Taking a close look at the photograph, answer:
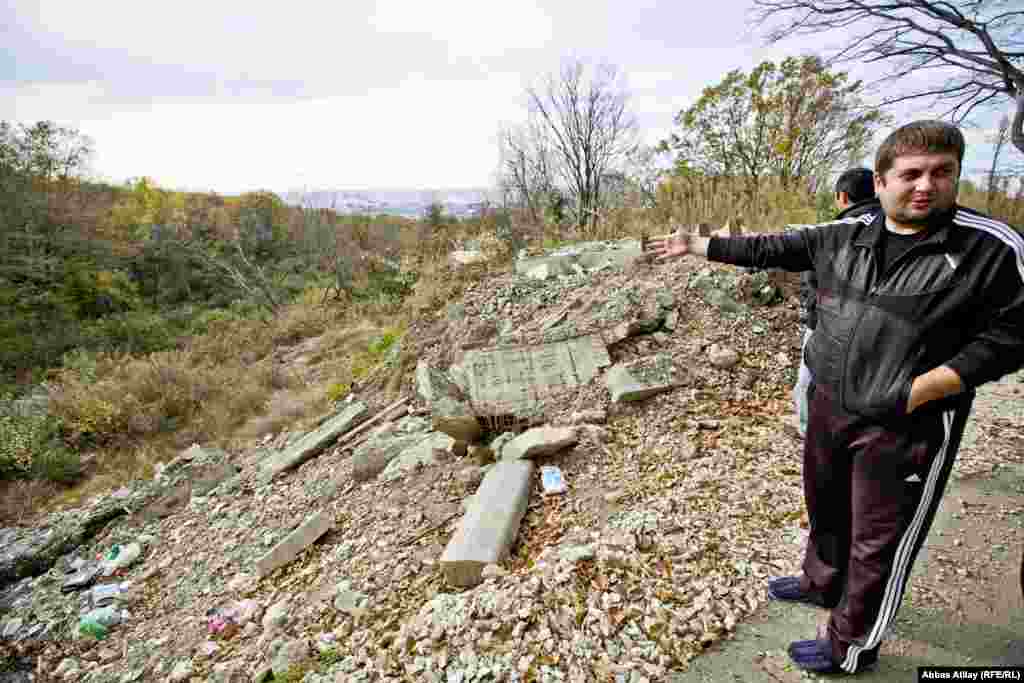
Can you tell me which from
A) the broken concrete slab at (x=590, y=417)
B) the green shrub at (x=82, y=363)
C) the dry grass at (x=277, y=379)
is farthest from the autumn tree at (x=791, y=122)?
the green shrub at (x=82, y=363)

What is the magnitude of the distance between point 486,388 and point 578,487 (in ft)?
4.18

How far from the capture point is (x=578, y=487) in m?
2.69

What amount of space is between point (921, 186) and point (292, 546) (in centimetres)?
371

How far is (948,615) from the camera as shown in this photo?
171 centimetres

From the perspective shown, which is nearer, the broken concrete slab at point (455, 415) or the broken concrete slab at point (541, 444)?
the broken concrete slab at point (541, 444)

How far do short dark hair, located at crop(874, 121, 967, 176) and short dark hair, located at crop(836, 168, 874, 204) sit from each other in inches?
50.8

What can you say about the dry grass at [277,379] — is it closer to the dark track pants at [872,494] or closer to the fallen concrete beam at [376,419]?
the fallen concrete beam at [376,419]

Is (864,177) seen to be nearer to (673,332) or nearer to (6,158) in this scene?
(673,332)

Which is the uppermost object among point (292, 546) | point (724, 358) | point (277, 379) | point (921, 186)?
point (921, 186)

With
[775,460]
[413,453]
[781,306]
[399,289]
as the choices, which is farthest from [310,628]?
[399,289]

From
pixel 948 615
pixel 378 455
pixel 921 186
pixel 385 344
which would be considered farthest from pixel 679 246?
pixel 385 344

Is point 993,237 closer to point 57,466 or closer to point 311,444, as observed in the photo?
point 311,444

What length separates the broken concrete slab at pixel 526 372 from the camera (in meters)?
3.62

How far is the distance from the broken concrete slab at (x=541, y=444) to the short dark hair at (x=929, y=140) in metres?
2.22
